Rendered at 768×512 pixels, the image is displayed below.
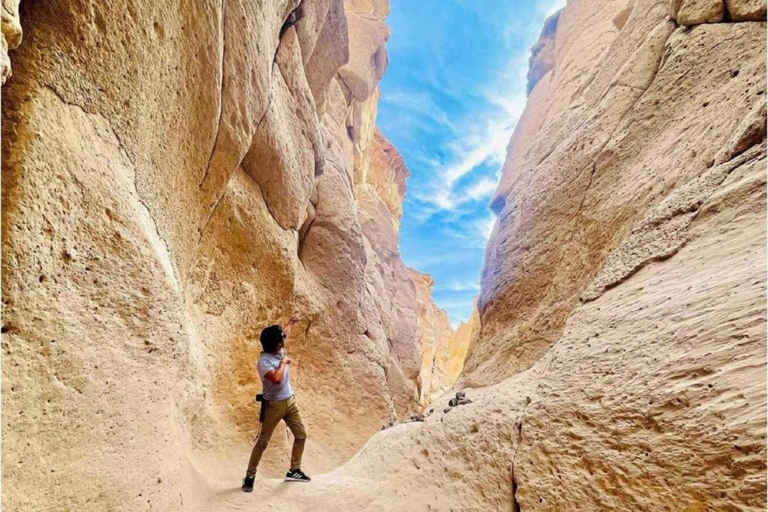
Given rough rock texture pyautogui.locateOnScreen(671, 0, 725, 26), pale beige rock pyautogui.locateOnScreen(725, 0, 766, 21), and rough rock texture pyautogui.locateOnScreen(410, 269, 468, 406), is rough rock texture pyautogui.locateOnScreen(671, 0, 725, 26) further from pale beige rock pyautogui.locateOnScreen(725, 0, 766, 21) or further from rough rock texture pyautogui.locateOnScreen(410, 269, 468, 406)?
rough rock texture pyautogui.locateOnScreen(410, 269, 468, 406)

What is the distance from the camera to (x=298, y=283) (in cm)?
715

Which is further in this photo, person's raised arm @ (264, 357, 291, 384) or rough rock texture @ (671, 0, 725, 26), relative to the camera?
rough rock texture @ (671, 0, 725, 26)

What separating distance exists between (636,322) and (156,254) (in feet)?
12.1

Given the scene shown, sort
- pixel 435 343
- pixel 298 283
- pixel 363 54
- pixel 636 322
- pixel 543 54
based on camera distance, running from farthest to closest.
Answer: pixel 435 343 → pixel 543 54 → pixel 363 54 → pixel 298 283 → pixel 636 322

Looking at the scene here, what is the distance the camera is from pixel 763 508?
5.34ft

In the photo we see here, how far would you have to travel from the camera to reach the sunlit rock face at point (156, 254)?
2191mm

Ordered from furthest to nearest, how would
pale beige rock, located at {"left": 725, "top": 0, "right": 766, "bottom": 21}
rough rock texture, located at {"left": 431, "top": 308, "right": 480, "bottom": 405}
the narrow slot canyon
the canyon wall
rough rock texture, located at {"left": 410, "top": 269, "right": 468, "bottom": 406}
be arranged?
rough rock texture, located at {"left": 431, "top": 308, "right": 480, "bottom": 405} → rough rock texture, located at {"left": 410, "top": 269, "right": 468, "bottom": 406} → pale beige rock, located at {"left": 725, "top": 0, "right": 766, "bottom": 21} → the narrow slot canyon → the canyon wall

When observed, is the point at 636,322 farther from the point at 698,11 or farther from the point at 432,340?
the point at 432,340

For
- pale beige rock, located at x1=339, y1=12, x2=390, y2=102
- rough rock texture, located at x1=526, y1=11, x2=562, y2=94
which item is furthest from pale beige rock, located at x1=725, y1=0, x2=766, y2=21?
pale beige rock, located at x1=339, y1=12, x2=390, y2=102

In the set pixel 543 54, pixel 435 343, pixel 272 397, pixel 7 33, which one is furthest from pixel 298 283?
pixel 435 343

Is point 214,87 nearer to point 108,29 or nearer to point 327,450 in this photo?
point 108,29

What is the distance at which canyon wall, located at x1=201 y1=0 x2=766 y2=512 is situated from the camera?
77.2 inches

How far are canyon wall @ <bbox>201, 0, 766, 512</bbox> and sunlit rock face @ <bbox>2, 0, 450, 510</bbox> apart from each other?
170 centimetres

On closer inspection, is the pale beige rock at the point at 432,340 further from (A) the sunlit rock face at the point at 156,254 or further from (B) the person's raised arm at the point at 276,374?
(B) the person's raised arm at the point at 276,374
